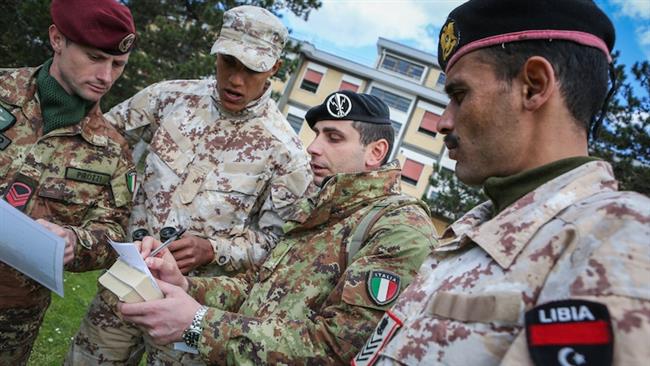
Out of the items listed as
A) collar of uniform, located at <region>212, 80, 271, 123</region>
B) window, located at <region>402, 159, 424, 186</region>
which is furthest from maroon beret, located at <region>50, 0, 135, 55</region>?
window, located at <region>402, 159, 424, 186</region>

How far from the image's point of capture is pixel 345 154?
8.78 feet

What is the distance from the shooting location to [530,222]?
1097 mm

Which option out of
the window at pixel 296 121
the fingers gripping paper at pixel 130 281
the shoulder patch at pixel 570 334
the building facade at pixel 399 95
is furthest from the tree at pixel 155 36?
the window at pixel 296 121

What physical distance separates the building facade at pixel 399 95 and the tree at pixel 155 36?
17755 mm

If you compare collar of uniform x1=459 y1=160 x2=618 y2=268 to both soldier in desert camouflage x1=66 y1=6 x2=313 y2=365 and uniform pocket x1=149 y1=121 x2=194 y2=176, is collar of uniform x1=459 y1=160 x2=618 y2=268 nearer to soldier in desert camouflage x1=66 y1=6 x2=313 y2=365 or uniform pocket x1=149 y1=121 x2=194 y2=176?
soldier in desert camouflage x1=66 y1=6 x2=313 y2=365

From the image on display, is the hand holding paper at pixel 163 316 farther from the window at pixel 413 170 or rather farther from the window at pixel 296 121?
the window at pixel 296 121

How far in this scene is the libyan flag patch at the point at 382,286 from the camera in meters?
1.71

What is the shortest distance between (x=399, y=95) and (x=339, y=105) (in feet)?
95.4

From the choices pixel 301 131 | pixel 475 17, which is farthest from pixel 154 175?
pixel 301 131

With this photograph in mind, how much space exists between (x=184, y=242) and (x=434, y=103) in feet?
97.1

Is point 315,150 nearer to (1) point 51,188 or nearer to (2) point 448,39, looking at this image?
(2) point 448,39

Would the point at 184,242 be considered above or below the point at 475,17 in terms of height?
below

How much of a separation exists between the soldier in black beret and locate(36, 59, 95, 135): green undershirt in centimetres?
131

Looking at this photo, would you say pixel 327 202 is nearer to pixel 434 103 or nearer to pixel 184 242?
pixel 184 242
